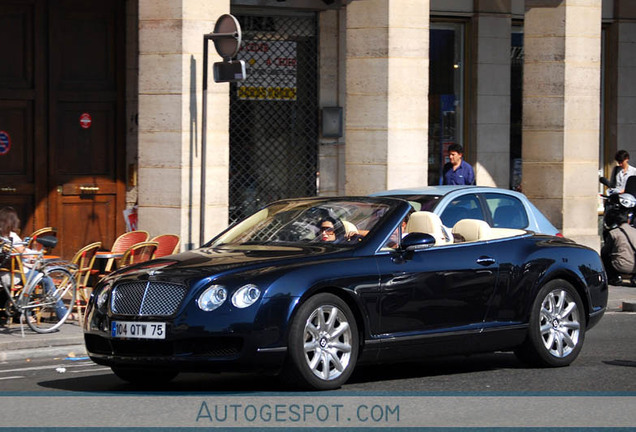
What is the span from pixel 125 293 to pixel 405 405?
211cm

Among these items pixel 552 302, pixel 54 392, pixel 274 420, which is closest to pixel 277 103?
pixel 552 302

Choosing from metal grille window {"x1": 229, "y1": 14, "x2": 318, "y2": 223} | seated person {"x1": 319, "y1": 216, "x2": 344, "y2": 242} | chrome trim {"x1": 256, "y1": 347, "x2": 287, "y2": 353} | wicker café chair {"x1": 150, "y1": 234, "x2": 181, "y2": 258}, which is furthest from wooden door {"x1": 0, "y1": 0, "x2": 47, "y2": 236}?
chrome trim {"x1": 256, "y1": 347, "x2": 287, "y2": 353}

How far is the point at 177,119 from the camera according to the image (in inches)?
645

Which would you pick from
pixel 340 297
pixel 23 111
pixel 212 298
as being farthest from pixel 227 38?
pixel 212 298

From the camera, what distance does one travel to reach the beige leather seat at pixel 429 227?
1027 cm

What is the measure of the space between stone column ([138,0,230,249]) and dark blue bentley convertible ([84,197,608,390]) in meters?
5.78

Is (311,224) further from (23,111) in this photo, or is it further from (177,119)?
(23,111)

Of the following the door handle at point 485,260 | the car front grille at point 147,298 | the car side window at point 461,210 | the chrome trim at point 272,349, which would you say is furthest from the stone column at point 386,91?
the chrome trim at point 272,349

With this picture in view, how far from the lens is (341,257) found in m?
9.41

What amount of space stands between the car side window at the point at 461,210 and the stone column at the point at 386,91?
19.0 ft

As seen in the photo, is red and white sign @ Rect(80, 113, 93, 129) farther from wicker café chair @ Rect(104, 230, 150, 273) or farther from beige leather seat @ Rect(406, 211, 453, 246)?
beige leather seat @ Rect(406, 211, 453, 246)

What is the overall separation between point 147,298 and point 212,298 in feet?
1.69

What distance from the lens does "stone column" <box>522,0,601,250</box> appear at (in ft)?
65.4

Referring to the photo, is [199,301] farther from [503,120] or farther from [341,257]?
[503,120]
